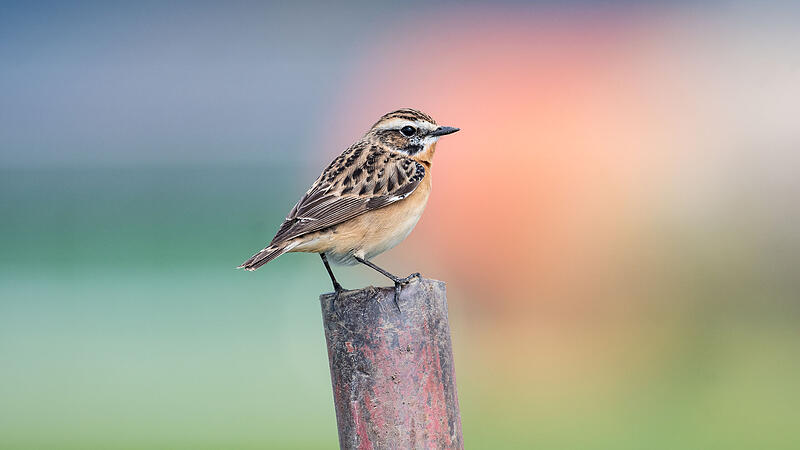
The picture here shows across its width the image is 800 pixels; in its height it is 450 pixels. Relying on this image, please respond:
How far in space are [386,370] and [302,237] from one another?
4.66 ft

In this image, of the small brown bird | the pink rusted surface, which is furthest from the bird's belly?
the pink rusted surface

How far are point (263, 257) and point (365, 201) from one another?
83 cm

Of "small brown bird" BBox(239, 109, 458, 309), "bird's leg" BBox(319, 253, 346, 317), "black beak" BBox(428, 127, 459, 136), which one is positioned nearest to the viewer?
"bird's leg" BBox(319, 253, 346, 317)

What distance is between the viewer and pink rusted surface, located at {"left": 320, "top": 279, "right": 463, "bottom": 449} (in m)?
3.79

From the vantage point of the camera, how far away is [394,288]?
383 centimetres

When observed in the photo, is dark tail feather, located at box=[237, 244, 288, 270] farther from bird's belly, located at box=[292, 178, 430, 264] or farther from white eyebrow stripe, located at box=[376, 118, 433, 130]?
white eyebrow stripe, located at box=[376, 118, 433, 130]

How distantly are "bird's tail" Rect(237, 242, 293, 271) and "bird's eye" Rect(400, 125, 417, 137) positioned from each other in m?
1.40

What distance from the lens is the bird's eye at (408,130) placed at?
5.75 meters

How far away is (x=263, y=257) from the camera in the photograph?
465cm

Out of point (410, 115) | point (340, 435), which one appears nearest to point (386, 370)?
point (340, 435)

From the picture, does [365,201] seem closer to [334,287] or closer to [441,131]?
[334,287]

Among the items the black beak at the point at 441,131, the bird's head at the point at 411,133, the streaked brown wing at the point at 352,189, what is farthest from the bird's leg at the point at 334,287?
the black beak at the point at 441,131

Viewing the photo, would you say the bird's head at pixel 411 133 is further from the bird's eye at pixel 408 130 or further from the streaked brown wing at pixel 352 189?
the streaked brown wing at pixel 352 189

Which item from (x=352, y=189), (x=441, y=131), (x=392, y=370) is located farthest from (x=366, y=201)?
(x=392, y=370)
